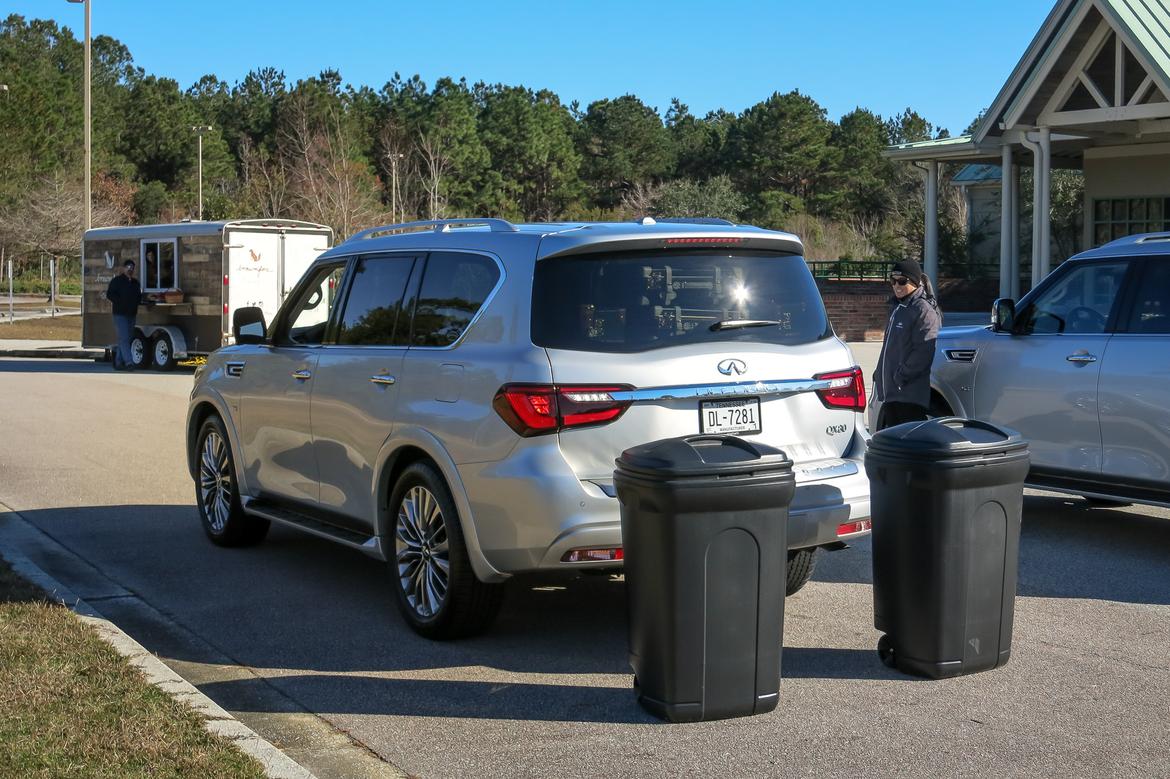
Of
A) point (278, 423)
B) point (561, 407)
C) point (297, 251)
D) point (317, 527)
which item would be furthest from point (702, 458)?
point (297, 251)

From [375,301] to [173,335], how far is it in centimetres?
1990

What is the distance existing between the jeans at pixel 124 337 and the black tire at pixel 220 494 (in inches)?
707

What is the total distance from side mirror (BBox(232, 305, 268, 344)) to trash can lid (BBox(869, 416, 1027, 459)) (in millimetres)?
4040

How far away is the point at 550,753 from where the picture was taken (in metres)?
5.05

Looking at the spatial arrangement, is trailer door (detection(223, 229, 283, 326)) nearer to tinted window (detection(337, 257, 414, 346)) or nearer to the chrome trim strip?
tinted window (detection(337, 257, 414, 346))

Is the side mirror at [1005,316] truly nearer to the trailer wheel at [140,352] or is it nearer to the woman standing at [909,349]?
the woman standing at [909,349]

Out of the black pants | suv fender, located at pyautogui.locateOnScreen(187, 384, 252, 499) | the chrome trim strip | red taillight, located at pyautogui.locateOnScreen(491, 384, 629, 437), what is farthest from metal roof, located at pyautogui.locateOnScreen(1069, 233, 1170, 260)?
suv fender, located at pyautogui.locateOnScreen(187, 384, 252, 499)

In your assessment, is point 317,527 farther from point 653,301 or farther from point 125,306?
point 125,306

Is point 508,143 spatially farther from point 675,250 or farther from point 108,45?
point 675,250

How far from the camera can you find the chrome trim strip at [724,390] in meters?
6.00

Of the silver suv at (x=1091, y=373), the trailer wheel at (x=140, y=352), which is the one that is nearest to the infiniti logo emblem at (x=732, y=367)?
the silver suv at (x=1091, y=373)

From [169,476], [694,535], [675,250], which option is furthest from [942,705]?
[169,476]

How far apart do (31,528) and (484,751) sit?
5.63 metres

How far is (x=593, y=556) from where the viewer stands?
19.6 feet
